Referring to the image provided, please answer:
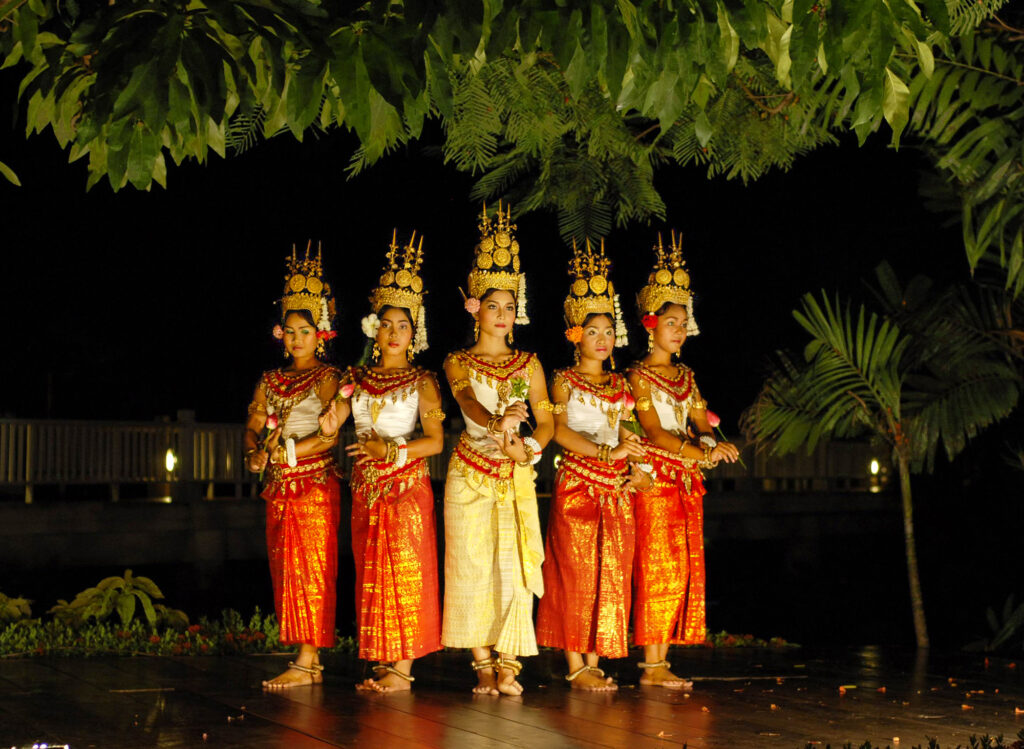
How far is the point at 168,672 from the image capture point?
530 cm

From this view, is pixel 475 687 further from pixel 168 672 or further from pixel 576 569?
pixel 168 672

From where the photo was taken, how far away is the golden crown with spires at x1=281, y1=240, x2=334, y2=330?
5379 mm

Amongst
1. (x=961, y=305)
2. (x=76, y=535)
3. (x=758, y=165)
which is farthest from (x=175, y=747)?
(x=76, y=535)

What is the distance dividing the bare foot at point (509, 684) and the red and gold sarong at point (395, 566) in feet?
1.00

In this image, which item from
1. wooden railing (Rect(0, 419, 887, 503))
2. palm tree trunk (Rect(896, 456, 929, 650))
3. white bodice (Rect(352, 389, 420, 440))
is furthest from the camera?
wooden railing (Rect(0, 419, 887, 503))

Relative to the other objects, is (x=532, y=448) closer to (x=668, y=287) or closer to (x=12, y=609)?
(x=668, y=287)

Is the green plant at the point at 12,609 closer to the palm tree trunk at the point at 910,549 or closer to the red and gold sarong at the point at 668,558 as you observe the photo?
the red and gold sarong at the point at 668,558

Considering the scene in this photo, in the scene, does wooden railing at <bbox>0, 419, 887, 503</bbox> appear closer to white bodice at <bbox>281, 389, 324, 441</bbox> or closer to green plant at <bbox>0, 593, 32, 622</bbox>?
green plant at <bbox>0, 593, 32, 622</bbox>

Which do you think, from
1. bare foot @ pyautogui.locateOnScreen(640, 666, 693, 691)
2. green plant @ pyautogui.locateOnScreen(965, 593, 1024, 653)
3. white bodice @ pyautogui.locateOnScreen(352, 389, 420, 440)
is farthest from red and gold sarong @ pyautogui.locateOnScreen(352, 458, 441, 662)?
green plant @ pyautogui.locateOnScreen(965, 593, 1024, 653)

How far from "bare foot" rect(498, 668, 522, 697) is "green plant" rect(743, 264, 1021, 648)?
2.59 metres

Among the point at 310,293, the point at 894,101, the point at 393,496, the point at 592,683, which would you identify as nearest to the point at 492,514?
the point at 393,496

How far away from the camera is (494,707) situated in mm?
4637

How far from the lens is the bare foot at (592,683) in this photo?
5.02 metres

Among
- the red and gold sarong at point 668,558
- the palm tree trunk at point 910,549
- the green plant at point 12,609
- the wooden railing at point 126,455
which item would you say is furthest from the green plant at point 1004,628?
the wooden railing at point 126,455
